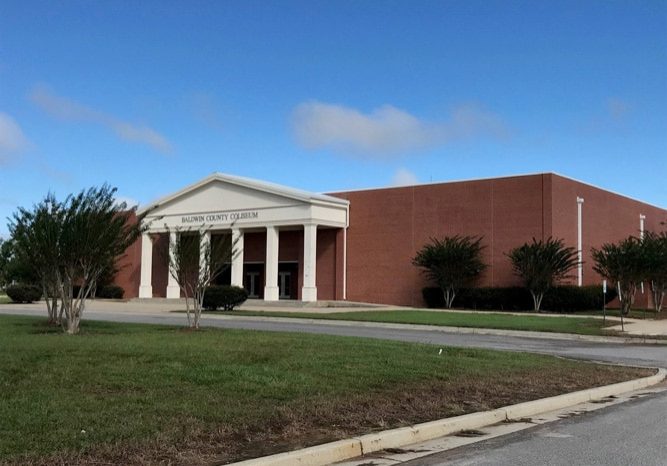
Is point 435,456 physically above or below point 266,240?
below

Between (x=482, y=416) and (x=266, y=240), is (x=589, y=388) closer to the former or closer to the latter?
(x=482, y=416)

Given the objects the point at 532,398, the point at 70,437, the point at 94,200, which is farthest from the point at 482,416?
the point at 94,200

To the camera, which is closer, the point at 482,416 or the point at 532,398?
the point at 482,416

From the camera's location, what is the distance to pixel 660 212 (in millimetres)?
55375

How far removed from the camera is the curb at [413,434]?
251 inches

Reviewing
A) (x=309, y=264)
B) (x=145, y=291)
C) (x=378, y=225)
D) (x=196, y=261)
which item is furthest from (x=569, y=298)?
(x=145, y=291)

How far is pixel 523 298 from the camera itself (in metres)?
Result: 40.0

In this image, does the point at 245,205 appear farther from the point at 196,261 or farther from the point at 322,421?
the point at 322,421

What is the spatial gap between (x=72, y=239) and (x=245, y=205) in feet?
107

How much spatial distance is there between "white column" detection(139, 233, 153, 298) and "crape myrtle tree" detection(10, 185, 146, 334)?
37.3 metres

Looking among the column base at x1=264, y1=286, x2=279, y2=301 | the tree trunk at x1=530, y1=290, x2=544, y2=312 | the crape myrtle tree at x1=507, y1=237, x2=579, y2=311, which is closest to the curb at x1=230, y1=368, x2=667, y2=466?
the crape myrtle tree at x1=507, y1=237, x2=579, y2=311

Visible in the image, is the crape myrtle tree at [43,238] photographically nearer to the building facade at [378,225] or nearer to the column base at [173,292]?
the building facade at [378,225]

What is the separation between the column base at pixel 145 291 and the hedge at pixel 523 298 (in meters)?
23.6

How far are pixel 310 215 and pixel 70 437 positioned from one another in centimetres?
3982
